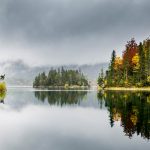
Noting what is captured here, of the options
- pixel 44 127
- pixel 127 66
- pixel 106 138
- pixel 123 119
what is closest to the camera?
pixel 106 138

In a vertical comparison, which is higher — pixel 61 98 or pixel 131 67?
pixel 131 67

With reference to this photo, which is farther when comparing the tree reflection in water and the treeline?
the treeline

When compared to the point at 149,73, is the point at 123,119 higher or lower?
lower

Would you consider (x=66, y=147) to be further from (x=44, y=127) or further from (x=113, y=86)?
(x=113, y=86)

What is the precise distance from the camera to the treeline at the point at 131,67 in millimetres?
134375

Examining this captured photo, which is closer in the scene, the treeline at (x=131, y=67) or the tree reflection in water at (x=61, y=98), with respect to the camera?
the tree reflection in water at (x=61, y=98)

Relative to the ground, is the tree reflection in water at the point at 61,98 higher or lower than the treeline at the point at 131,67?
lower

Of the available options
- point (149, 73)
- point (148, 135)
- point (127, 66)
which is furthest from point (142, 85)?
point (148, 135)

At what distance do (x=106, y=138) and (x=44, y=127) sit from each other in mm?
8134

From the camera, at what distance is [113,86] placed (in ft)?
520

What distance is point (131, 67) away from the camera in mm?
149000

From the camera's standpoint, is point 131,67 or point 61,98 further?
point 131,67

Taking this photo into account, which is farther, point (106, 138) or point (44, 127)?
point (44, 127)

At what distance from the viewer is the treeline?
441 feet
